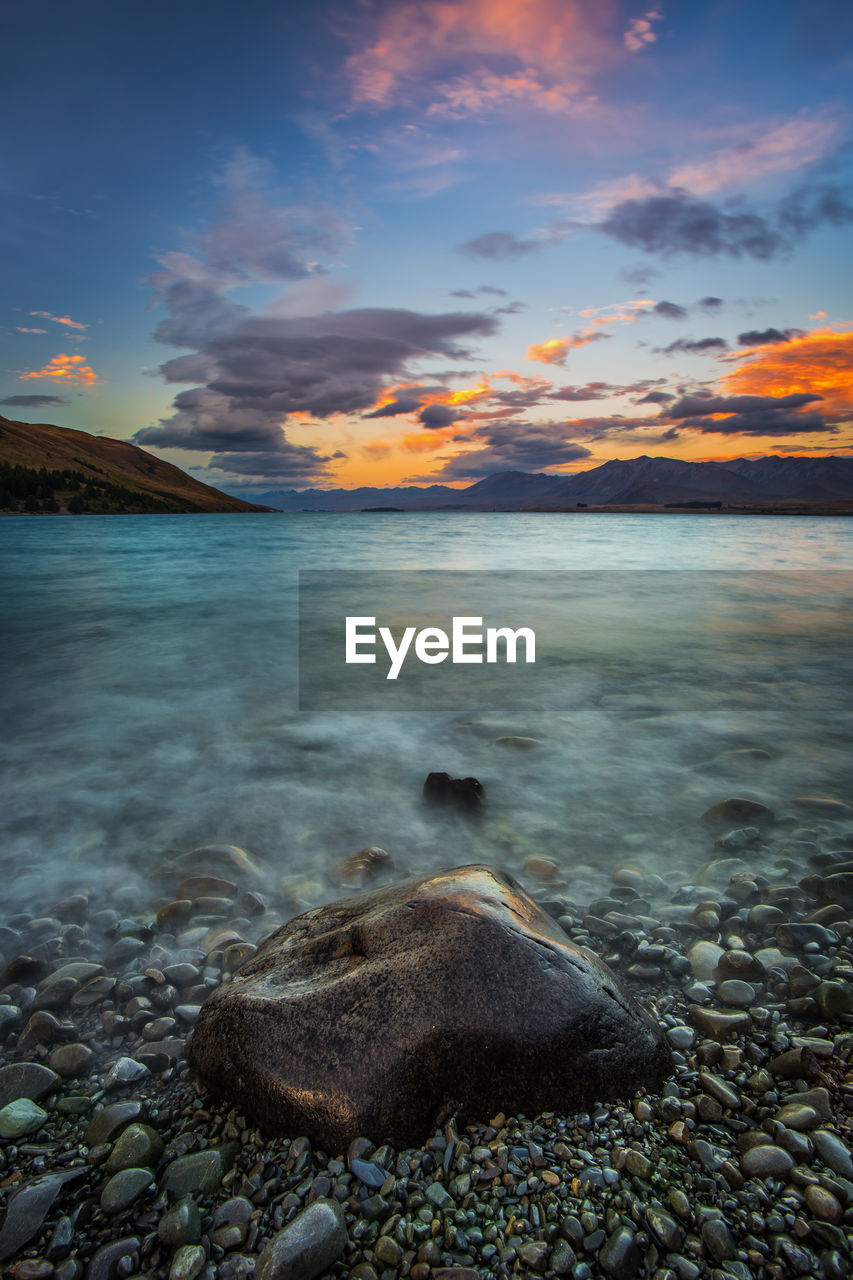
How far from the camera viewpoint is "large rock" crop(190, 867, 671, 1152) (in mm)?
2293

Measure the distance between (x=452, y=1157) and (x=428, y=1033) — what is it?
0.38 metres

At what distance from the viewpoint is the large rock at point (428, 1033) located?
2.29 metres

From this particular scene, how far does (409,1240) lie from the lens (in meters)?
1.92

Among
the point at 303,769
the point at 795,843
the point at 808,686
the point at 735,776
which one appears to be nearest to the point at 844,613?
the point at 808,686

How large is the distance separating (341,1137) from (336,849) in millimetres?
2816

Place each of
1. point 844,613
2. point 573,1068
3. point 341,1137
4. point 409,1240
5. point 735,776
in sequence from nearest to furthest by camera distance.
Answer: point 409,1240
point 341,1137
point 573,1068
point 735,776
point 844,613

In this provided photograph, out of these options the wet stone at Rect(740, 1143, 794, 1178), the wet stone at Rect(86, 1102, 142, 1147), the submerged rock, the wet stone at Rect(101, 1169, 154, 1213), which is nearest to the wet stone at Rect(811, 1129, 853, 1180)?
the wet stone at Rect(740, 1143, 794, 1178)

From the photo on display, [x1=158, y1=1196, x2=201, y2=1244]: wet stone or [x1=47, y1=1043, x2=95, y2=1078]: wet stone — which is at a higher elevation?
[x1=158, y1=1196, x2=201, y2=1244]: wet stone

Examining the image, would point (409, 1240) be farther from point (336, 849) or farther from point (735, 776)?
point (735, 776)

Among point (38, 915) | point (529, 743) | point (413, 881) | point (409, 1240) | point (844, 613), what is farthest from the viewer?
point (844, 613)

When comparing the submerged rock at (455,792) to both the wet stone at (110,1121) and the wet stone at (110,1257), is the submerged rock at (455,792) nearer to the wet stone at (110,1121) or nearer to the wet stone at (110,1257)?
the wet stone at (110,1121)

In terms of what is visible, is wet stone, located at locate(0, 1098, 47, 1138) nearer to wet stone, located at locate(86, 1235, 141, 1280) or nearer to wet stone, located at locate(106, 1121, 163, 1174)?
wet stone, located at locate(106, 1121, 163, 1174)

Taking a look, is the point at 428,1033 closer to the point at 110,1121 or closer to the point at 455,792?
the point at 110,1121

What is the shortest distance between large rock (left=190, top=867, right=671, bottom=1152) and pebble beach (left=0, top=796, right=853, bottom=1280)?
0.09 meters
